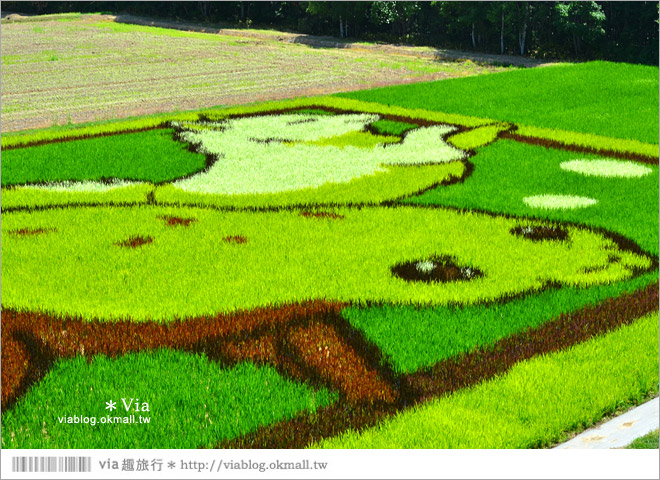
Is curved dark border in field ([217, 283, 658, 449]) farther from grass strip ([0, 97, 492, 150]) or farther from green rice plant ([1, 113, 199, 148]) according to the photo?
green rice plant ([1, 113, 199, 148])

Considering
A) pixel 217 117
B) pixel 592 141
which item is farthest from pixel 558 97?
pixel 217 117

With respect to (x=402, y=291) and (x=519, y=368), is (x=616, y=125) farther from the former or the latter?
(x=519, y=368)

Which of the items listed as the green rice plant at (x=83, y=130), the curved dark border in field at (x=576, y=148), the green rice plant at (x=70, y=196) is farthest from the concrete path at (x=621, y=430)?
the green rice plant at (x=83, y=130)

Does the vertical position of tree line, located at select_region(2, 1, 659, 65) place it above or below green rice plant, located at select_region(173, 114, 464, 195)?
above

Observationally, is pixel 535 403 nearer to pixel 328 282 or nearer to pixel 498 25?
pixel 328 282

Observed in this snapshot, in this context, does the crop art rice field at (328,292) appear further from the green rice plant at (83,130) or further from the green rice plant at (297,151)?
the green rice plant at (83,130)

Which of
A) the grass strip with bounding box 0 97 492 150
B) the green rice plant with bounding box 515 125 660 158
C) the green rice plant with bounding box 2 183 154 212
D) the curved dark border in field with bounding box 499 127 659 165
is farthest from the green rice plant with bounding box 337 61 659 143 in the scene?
the green rice plant with bounding box 2 183 154 212

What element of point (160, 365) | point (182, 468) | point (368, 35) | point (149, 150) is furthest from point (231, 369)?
point (368, 35)
